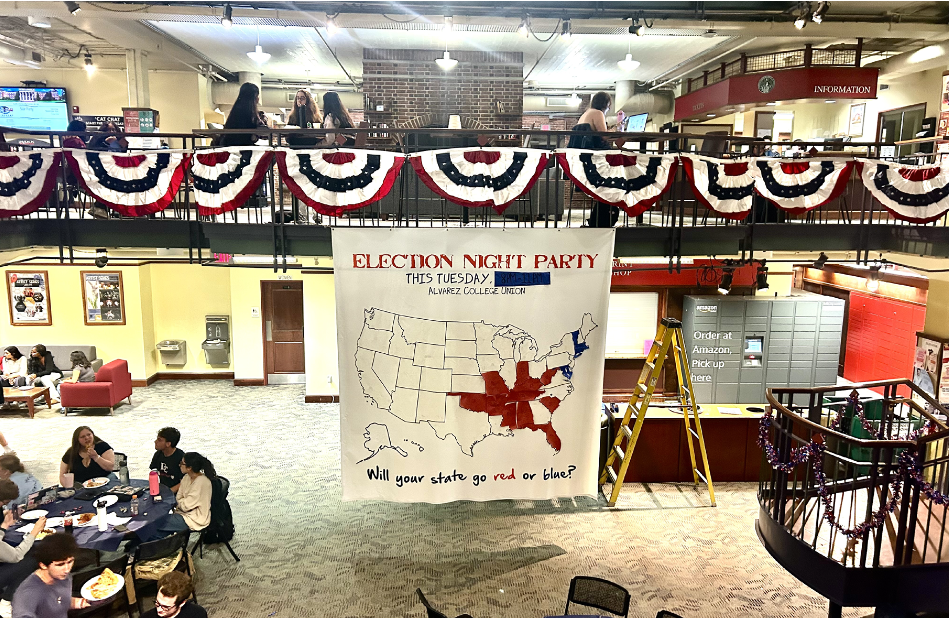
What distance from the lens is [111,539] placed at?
5633mm

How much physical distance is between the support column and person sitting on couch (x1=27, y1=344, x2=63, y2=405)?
5.22 m

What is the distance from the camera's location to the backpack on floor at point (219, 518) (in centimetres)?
670

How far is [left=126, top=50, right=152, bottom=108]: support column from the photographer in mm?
12047

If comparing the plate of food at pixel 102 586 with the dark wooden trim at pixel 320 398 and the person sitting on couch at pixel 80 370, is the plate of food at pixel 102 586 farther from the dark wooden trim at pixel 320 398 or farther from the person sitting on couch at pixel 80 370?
the person sitting on couch at pixel 80 370

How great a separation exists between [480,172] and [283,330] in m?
8.54

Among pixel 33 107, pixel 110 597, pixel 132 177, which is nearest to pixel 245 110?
pixel 132 177

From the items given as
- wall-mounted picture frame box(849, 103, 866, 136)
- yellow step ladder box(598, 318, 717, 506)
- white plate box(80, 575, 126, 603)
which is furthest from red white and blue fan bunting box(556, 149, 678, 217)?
wall-mounted picture frame box(849, 103, 866, 136)

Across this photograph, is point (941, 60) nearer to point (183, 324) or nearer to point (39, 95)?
point (183, 324)

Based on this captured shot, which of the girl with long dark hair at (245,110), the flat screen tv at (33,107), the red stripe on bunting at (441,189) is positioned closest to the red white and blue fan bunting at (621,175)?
the red stripe on bunting at (441,189)

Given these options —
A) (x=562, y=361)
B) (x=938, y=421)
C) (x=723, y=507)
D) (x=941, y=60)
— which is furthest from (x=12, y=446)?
(x=941, y=60)

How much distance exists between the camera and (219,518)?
6852 millimetres

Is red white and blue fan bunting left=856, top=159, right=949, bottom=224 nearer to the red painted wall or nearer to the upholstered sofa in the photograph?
the red painted wall

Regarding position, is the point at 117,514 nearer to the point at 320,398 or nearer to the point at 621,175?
the point at 621,175

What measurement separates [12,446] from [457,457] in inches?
334
